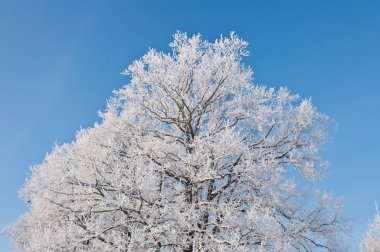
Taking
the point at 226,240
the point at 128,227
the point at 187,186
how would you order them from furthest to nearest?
the point at 187,186 < the point at 128,227 < the point at 226,240

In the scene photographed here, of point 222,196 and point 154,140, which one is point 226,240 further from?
point 154,140

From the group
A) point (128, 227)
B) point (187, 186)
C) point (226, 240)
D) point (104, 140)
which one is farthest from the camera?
point (104, 140)

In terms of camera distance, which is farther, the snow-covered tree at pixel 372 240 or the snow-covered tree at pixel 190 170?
the snow-covered tree at pixel 372 240

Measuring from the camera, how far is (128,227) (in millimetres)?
11531

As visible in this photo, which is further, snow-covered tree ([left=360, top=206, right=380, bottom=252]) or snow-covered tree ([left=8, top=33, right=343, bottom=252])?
snow-covered tree ([left=360, top=206, right=380, bottom=252])

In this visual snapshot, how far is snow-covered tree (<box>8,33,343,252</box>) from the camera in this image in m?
10.9

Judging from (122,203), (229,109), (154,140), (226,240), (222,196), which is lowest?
(226,240)

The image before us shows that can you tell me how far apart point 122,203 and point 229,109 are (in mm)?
5476

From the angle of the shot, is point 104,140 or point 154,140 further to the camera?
point 104,140

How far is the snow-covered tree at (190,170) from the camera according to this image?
10945 mm

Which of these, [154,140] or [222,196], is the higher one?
[154,140]

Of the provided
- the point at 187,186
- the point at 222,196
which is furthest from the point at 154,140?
the point at 222,196

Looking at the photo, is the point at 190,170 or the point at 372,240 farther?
the point at 372,240

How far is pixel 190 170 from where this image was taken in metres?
11.7
